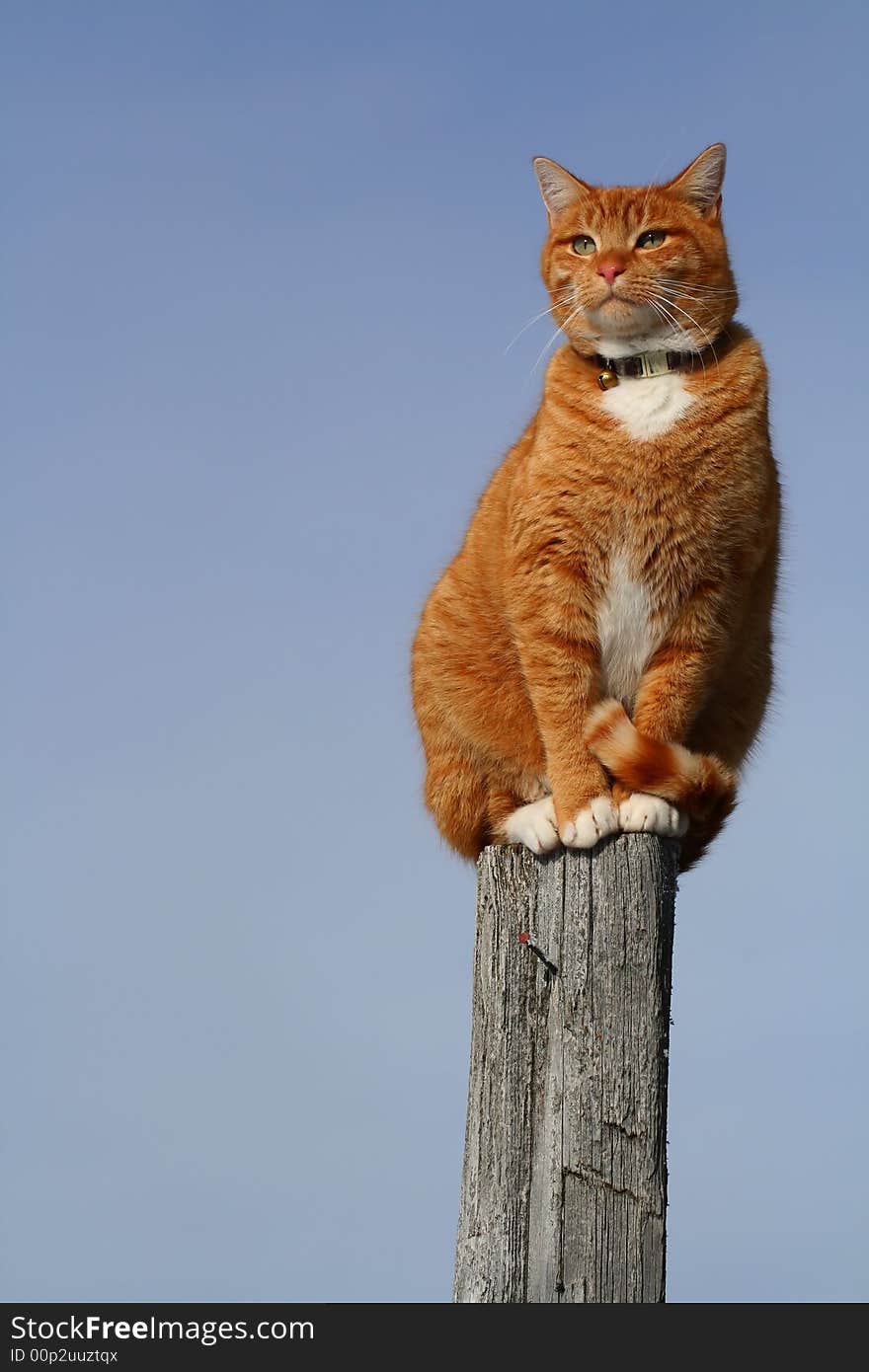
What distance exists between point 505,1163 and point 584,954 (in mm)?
597

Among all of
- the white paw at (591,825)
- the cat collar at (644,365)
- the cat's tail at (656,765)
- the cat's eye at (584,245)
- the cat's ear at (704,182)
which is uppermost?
the cat's ear at (704,182)

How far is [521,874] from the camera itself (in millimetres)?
3736

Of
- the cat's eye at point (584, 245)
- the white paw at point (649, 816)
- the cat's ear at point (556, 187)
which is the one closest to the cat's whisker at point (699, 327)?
the cat's eye at point (584, 245)

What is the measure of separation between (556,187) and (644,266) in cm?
57

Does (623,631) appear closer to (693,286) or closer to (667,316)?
(667,316)

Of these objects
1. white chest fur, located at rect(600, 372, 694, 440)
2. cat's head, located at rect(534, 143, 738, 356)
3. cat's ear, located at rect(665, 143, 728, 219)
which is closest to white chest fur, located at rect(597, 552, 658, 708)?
white chest fur, located at rect(600, 372, 694, 440)

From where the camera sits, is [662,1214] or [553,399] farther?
[553,399]

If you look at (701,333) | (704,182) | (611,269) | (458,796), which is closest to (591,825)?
(458,796)

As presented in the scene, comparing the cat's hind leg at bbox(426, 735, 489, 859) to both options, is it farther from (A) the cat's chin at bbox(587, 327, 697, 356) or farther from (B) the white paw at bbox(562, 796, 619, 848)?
(A) the cat's chin at bbox(587, 327, 697, 356)

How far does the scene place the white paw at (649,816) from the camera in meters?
3.56

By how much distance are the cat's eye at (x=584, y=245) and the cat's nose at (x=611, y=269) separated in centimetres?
18

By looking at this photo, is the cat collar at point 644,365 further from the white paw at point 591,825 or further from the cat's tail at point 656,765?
the white paw at point 591,825
